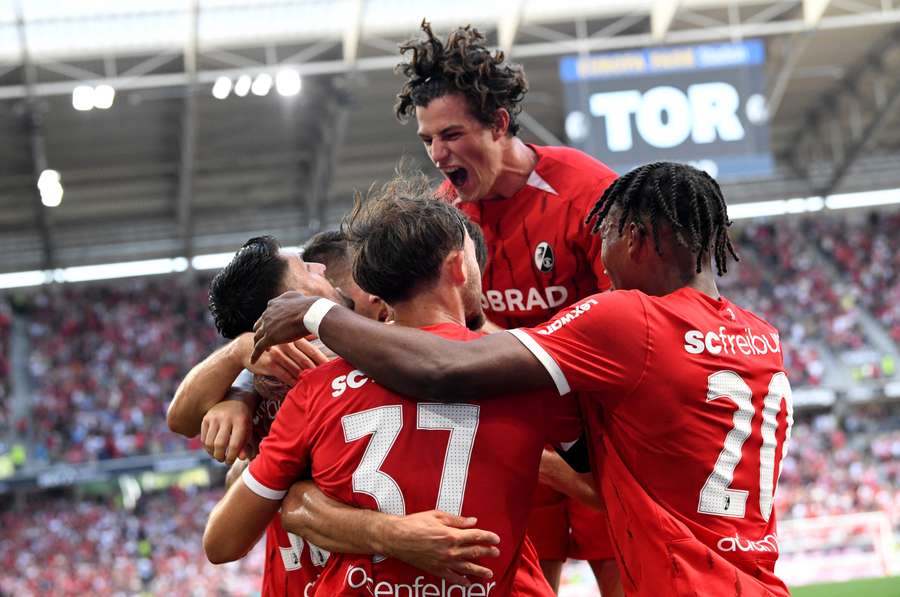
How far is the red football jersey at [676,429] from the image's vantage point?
105 inches

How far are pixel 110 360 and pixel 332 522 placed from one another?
26.9 m

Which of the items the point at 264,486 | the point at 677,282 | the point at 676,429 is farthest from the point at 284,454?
the point at 677,282

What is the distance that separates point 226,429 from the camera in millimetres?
3244

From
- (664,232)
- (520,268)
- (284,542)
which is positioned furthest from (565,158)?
(284,542)

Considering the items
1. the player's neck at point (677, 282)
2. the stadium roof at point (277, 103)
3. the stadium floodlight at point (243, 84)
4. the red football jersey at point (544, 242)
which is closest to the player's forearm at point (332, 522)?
the player's neck at point (677, 282)

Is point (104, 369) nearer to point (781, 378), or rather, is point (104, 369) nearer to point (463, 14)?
point (463, 14)

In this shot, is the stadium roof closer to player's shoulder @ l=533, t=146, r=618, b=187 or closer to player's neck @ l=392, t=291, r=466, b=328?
player's shoulder @ l=533, t=146, r=618, b=187

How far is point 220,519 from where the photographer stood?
2793 mm

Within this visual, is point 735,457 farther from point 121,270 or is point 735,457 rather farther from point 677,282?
point 121,270

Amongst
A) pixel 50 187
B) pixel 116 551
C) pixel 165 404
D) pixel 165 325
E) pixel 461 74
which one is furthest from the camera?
pixel 165 325

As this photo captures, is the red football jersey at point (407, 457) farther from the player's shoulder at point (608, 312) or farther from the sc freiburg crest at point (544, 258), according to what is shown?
the sc freiburg crest at point (544, 258)

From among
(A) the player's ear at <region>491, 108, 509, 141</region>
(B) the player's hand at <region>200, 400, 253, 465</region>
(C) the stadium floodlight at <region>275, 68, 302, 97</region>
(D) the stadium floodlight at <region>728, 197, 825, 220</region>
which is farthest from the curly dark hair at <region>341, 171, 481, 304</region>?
(D) the stadium floodlight at <region>728, 197, 825, 220</region>

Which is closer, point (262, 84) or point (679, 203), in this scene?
point (679, 203)

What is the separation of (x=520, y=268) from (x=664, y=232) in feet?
4.93
